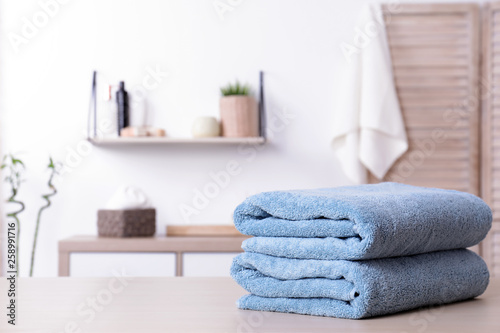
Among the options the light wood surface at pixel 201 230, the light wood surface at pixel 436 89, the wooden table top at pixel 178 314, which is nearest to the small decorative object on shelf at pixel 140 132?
the light wood surface at pixel 201 230

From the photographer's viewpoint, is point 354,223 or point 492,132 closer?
point 354,223

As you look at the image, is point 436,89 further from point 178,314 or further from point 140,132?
point 178,314

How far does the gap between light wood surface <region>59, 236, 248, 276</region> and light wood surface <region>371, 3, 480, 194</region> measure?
0.84m

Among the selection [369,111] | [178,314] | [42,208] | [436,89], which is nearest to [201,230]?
[42,208]

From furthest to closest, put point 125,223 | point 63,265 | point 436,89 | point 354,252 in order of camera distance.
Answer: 1. point 436,89
2. point 125,223
3. point 63,265
4. point 354,252

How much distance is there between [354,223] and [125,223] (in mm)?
2001

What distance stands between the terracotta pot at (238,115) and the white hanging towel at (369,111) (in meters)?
0.37

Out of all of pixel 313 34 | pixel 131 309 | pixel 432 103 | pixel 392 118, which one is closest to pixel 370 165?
pixel 392 118

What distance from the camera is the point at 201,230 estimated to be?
2734 mm

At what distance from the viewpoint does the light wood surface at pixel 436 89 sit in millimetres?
2832

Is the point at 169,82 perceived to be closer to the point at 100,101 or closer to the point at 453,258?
the point at 100,101

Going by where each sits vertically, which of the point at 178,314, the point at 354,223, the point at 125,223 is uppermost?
the point at 354,223

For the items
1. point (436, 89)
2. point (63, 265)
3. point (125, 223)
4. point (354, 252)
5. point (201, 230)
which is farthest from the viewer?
point (436, 89)

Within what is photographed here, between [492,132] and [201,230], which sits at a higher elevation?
[492,132]
